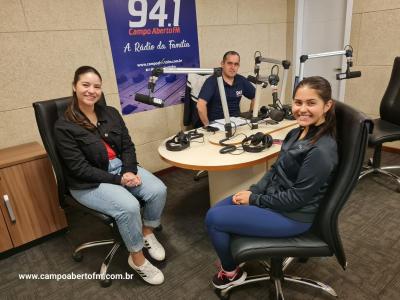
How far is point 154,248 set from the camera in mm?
1899

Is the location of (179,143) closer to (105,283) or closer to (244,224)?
(244,224)

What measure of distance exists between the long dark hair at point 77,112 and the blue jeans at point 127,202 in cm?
38

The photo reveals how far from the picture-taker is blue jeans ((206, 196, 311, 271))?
1286 mm

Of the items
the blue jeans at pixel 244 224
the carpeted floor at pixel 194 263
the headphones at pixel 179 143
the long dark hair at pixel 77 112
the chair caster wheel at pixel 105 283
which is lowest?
the carpeted floor at pixel 194 263

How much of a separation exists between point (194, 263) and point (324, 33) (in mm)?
3195

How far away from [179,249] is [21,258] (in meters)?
1.12

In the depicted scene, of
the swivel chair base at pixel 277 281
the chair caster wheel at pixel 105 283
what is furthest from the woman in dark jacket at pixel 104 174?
the swivel chair base at pixel 277 281

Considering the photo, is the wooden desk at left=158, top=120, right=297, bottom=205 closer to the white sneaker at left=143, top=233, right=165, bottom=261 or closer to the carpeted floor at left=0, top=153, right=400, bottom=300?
the carpeted floor at left=0, top=153, right=400, bottom=300

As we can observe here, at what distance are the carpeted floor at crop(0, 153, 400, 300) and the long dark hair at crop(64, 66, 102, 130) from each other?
0.92 metres

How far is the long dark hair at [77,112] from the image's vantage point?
1.72 metres

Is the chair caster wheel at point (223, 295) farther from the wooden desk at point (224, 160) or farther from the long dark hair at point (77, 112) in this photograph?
the long dark hair at point (77, 112)

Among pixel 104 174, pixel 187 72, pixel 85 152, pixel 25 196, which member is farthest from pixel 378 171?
pixel 25 196

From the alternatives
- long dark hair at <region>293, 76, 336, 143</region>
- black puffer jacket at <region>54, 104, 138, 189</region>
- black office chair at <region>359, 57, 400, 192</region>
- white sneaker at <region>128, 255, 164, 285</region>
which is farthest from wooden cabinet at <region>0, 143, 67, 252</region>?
black office chair at <region>359, 57, 400, 192</region>

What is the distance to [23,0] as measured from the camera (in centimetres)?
215
